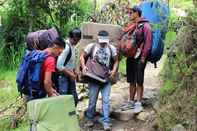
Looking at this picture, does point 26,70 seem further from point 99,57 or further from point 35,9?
point 35,9

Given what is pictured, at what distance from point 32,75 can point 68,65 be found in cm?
80

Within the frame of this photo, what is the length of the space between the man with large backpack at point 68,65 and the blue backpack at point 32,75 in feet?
1.63

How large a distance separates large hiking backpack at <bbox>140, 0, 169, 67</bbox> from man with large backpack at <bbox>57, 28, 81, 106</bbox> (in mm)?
1425

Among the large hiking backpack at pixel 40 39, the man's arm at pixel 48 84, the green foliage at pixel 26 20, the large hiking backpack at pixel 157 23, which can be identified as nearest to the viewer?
the man's arm at pixel 48 84

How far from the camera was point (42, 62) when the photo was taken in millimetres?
7898

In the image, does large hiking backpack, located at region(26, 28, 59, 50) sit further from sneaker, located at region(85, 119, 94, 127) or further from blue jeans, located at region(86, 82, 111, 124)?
sneaker, located at region(85, 119, 94, 127)

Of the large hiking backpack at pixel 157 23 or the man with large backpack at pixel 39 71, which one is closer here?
the man with large backpack at pixel 39 71

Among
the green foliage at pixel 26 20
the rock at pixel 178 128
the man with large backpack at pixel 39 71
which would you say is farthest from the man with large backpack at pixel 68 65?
the green foliage at pixel 26 20

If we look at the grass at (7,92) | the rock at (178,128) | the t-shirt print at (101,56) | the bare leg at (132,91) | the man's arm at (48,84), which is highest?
the t-shirt print at (101,56)

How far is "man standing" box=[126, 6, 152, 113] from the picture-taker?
920 centimetres

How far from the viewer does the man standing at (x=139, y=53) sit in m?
9.20

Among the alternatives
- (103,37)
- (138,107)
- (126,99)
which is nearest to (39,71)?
(103,37)

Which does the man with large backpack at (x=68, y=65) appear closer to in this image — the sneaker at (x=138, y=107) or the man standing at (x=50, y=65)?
the man standing at (x=50, y=65)

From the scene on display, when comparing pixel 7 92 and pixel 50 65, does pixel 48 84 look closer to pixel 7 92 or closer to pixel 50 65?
pixel 50 65
